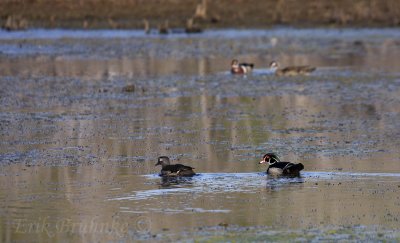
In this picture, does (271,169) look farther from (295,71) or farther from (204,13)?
(204,13)

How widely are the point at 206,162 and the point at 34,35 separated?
2811cm

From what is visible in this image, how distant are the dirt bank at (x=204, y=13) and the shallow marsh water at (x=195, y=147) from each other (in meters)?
12.5

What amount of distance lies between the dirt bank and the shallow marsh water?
12.5 m

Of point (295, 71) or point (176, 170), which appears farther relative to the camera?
point (295, 71)

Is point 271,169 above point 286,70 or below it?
below

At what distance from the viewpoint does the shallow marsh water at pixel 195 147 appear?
11.7 metres

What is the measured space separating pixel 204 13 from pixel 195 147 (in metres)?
30.9

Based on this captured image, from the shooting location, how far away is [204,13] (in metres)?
47.5

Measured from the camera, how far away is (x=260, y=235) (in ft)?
36.0

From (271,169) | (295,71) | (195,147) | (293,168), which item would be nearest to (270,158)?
(271,169)

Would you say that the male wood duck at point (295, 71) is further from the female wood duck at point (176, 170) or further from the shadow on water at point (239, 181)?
the female wood duck at point (176, 170)

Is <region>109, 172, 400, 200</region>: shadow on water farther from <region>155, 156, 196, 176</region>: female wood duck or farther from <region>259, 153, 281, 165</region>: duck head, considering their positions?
<region>259, 153, 281, 165</region>: duck head

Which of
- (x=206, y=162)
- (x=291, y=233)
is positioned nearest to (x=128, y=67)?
(x=206, y=162)

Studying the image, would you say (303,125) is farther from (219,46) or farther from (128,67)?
(219,46)
